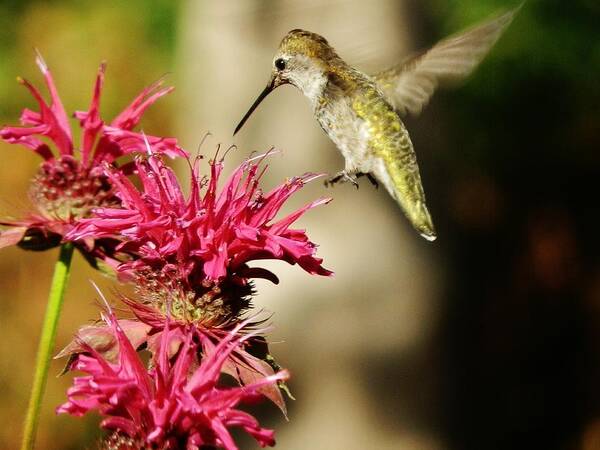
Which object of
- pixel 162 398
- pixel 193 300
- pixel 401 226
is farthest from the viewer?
pixel 401 226

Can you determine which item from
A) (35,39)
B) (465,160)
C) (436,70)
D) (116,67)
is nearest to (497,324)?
(465,160)

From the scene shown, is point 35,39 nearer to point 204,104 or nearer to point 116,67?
point 116,67

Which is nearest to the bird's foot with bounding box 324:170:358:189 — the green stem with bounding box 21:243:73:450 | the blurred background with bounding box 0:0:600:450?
the green stem with bounding box 21:243:73:450

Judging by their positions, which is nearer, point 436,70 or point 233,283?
point 233,283

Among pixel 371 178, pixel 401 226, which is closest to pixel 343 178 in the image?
pixel 371 178

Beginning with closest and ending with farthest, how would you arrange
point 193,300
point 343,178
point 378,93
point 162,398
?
1. point 162,398
2. point 193,300
3. point 343,178
4. point 378,93

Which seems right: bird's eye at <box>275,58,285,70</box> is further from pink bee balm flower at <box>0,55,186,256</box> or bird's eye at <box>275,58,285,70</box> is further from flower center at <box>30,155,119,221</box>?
flower center at <box>30,155,119,221</box>

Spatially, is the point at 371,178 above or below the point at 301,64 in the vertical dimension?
below

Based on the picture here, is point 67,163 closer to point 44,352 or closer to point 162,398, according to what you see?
point 44,352
